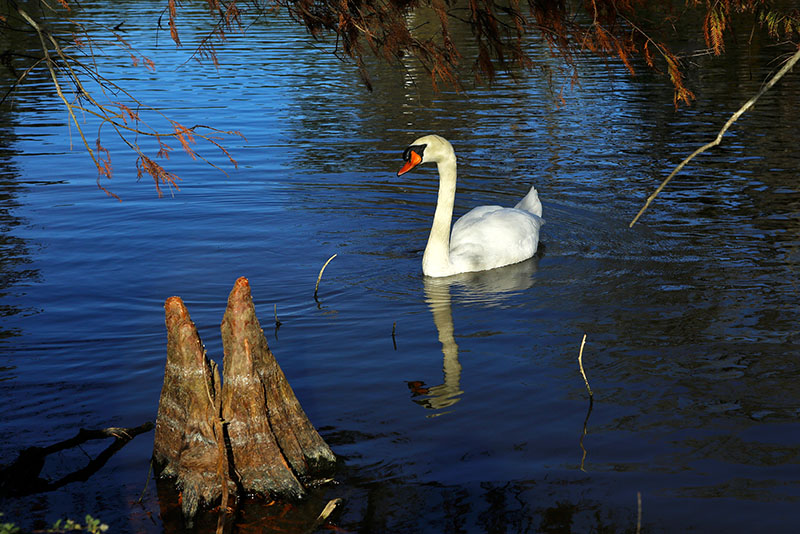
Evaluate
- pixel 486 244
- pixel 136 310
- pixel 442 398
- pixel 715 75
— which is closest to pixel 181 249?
pixel 136 310

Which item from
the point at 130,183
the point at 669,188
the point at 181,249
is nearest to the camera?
the point at 181,249

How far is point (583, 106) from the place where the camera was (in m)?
22.2

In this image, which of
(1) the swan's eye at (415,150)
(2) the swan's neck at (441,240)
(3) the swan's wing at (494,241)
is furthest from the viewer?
(3) the swan's wing at (494,241)

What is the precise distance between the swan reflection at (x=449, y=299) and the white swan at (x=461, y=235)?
13cm

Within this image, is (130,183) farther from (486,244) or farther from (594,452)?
(594,452)

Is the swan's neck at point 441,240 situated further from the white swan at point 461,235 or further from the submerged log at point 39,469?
the submerged log at point 39,469

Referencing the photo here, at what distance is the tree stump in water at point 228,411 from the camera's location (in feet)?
17.0

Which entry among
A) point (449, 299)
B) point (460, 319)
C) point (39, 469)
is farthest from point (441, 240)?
point (39, 469)

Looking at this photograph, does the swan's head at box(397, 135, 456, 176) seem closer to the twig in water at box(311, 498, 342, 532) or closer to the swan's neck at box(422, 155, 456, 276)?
the swan's neck at box(422, 155, 456, 276)

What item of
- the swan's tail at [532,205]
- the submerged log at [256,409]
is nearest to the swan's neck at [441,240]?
the swan's tail at [532,205]

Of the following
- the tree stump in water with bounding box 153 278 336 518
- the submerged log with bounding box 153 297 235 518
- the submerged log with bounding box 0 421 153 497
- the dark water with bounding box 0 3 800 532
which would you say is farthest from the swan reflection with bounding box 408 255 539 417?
the submerged log with bounding box 0 421 153 497

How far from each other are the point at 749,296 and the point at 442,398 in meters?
3.86

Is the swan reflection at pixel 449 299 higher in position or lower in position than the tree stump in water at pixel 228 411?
lower

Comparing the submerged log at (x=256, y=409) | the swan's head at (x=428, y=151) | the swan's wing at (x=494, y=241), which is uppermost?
the swan's head at (x=428, y=151)
